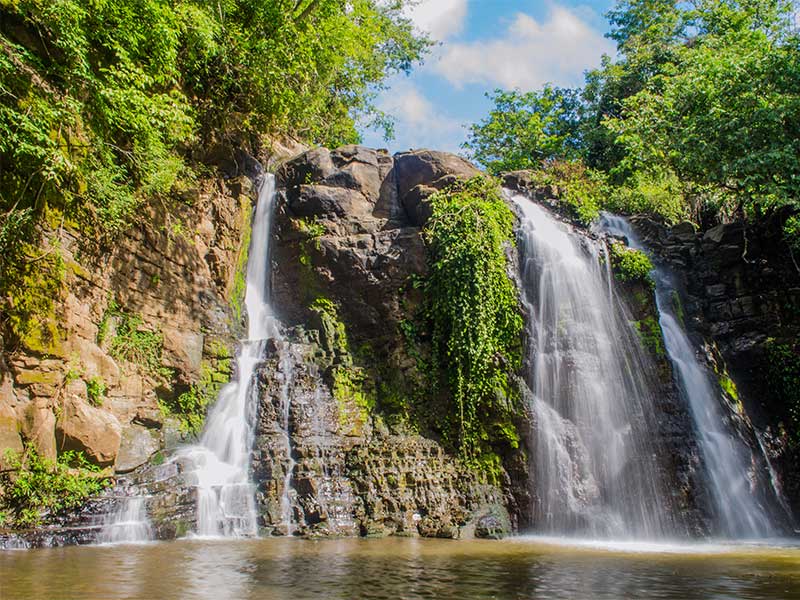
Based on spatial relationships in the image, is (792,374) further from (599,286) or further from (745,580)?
(745,580)

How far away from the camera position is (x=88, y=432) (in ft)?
29.8

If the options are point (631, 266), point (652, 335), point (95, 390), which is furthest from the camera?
point (631, 266)

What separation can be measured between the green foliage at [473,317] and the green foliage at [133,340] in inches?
225

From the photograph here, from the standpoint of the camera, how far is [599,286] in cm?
1352

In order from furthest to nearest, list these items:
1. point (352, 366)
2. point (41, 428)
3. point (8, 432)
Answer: point (352, 366)
point (41, 428)
point (8, 432)

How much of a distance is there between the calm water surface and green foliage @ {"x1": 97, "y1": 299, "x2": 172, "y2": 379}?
4.07 metres

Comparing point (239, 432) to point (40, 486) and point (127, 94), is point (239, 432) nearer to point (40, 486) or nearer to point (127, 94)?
point (40, 486)

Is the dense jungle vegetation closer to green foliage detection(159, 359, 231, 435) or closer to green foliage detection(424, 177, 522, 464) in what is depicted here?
green foliage detection(424, 177, 522, 464)

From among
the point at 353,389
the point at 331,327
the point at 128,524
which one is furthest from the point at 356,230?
the point at 128,524

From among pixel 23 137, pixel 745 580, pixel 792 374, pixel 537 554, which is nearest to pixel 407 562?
pixel 537 554

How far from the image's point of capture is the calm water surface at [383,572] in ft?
15.3

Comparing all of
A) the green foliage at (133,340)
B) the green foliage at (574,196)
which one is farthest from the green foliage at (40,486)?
the green foliage at (574,196)

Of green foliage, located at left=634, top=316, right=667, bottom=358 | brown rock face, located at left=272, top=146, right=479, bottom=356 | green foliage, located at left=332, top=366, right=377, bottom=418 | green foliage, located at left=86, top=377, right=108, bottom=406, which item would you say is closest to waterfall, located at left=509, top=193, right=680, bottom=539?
green foliage, located at left=634, top=316, right=667, bottom=358

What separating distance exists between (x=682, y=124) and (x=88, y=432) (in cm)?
1441
